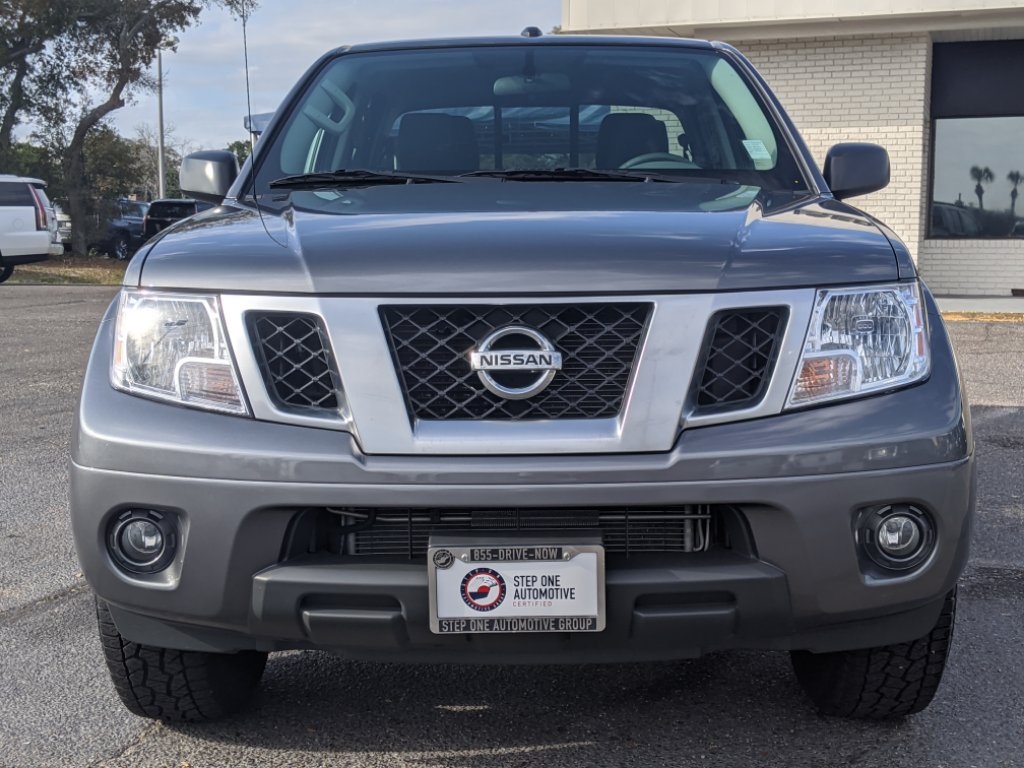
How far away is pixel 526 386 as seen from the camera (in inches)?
91.4

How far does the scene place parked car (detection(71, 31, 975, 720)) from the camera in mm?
2271

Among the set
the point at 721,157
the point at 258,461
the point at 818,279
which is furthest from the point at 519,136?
the point at 258,461

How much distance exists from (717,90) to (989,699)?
200 centimetres

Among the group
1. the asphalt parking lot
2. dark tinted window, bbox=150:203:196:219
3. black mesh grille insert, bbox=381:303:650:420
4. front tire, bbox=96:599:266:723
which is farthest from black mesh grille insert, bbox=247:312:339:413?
dark tinted window, bbox=150:203:196:219

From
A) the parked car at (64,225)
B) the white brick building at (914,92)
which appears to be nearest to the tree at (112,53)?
the parked car at (64,225)

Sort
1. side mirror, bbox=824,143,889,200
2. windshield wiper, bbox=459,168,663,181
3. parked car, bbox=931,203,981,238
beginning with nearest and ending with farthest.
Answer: windshield wiper, bbox=459,168,663,181
side mirror, bbox=824,143,889,200
parked car, bbox=931,203,981,238

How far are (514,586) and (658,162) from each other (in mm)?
1688

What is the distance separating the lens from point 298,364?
7.73 feet

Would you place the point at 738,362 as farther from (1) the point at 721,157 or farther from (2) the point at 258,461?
(1) the point at 721,157

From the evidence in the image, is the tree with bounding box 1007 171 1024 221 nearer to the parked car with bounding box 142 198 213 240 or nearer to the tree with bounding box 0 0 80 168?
the parked car with bounding box 142 198 213 240

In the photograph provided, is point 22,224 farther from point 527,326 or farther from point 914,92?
point 527,326

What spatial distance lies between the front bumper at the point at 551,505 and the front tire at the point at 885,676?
1.00 feet

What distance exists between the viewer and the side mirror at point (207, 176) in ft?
12.0

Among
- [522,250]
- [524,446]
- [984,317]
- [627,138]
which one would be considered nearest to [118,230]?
[984,317]
